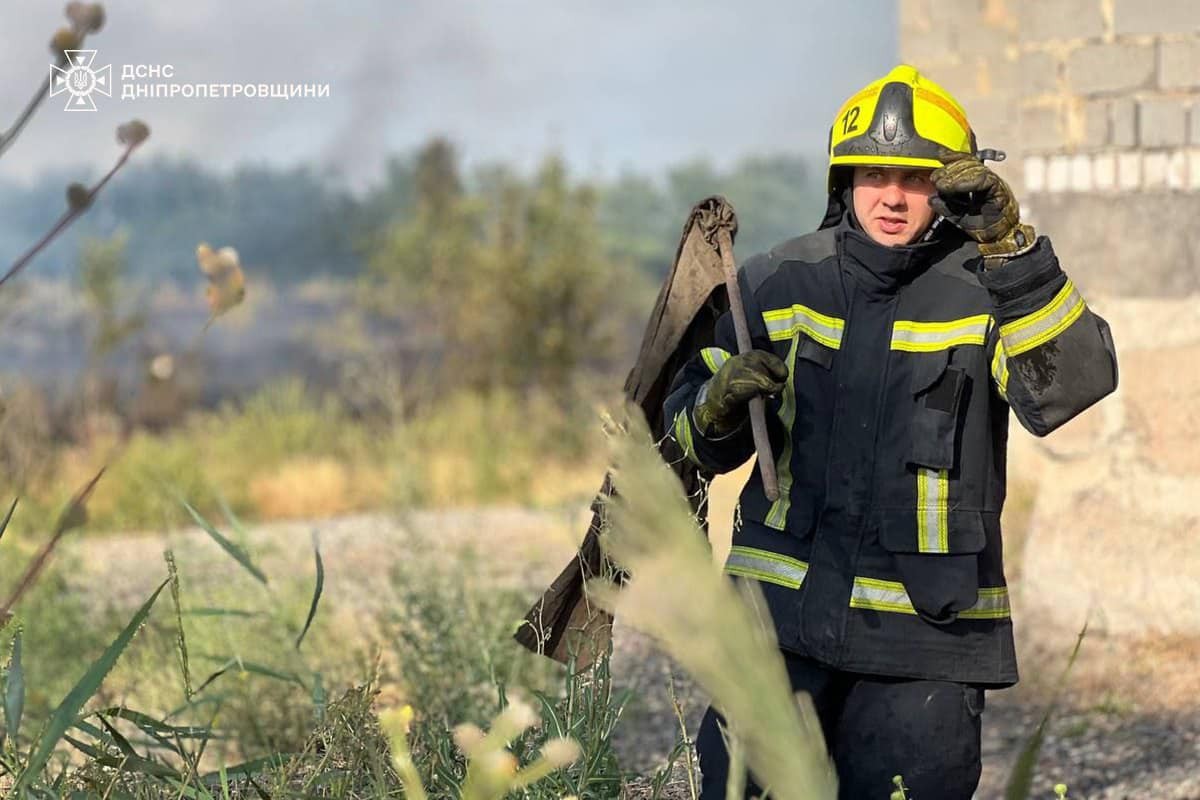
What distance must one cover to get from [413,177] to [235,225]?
5221 centimetres

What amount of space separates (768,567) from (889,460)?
280 millimetres

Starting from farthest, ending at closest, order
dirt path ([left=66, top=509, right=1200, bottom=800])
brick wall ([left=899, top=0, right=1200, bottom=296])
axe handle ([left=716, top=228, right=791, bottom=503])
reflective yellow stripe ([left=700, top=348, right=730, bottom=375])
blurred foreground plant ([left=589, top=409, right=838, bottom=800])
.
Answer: brick wall ([left=899, top=0, right=1200, bottom=296]), dirt path ([left=66, top=509, right=1200, bottom=800]), reflective yellow stripe ([left=700, top=348, right=730, bottom=375]), axe handle ([left=716, top=228, right=791, bottom=503]), blurred foreground plant ([left=589, top=409, right=838, bottom=800])

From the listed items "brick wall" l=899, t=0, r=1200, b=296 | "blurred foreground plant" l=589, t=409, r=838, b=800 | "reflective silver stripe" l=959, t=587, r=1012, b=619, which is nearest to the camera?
"blurred foreground plant" l=589, t=409, r=838, b=800

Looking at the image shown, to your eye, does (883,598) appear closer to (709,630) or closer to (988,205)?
(988,205)

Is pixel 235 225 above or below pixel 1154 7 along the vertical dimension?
below

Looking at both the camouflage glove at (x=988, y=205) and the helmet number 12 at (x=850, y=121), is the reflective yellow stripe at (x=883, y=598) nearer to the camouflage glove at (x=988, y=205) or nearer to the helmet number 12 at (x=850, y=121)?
the camouflage glove at (x=988, y=205)

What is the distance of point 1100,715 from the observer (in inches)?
202

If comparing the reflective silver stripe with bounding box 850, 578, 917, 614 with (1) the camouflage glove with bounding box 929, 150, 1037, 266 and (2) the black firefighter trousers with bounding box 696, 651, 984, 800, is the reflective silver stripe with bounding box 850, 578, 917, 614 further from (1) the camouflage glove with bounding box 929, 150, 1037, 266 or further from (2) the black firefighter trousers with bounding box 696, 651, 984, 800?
(1) the camouflage glove with bounding box 929, 150, 1037, 266

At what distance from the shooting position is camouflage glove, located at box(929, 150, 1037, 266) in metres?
2.39

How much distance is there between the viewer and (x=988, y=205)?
242 cm

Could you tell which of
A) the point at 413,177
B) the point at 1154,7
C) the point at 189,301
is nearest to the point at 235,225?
the point at 189,301

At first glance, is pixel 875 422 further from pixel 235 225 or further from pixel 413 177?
pixel 235 225

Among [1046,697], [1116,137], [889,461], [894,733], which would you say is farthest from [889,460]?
[1116,137]

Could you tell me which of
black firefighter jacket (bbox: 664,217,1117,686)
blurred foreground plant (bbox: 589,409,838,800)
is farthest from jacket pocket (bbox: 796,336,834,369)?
blurred foreground plant (bbox: 589,409,838,800)
